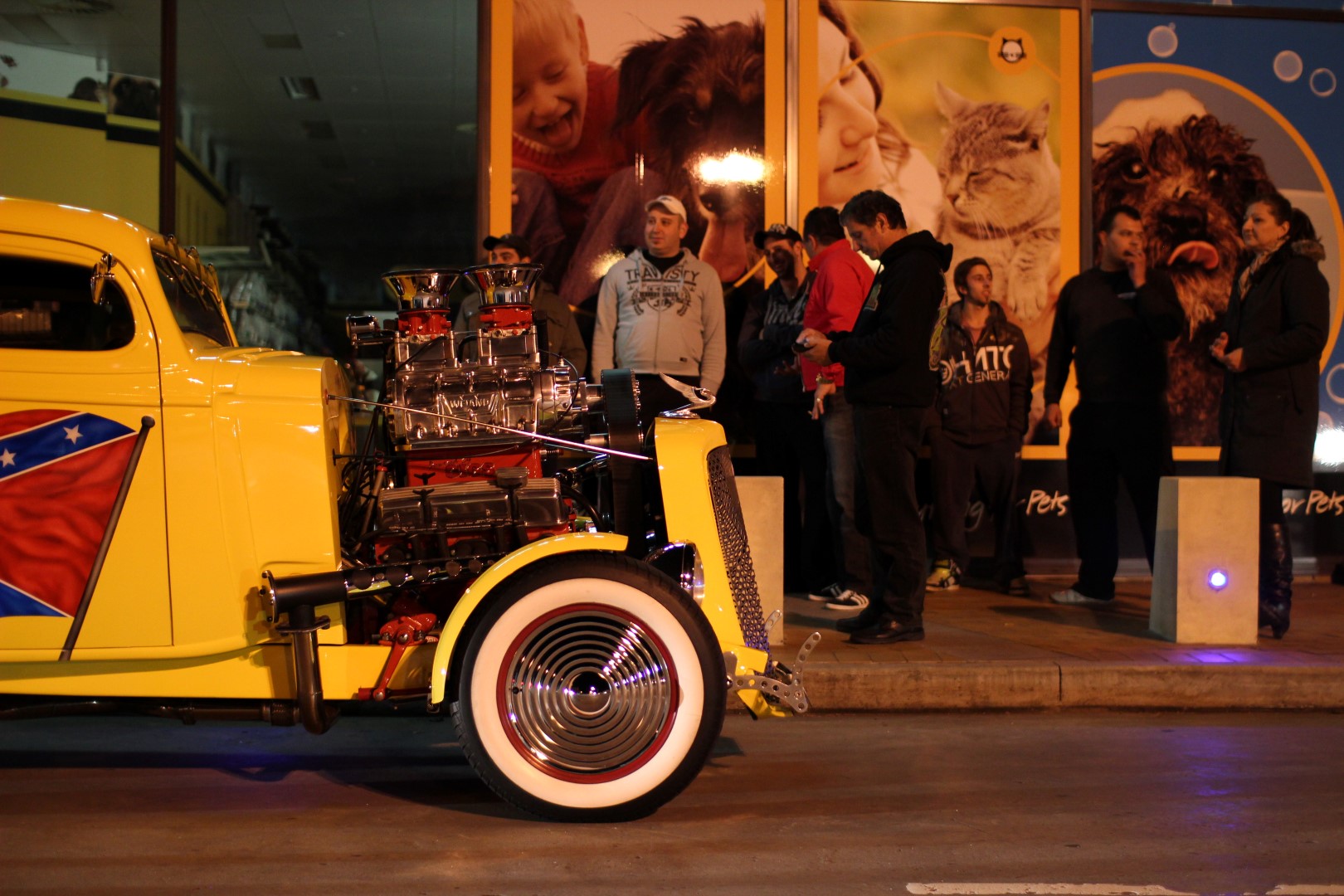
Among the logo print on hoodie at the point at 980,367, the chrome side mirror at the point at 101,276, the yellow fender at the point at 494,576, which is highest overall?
the chrome side mirror at the point at 101,276

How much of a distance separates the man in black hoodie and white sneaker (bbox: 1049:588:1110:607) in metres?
2.00

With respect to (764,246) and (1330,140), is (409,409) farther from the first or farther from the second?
(1330,140)

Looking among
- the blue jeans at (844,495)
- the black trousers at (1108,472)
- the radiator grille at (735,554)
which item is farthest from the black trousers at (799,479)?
the radiator grille at (735,554)

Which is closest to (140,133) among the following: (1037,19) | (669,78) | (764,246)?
(669,78)

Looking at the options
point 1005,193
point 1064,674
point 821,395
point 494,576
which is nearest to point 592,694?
point 494,576

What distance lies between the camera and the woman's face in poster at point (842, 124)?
9195mm

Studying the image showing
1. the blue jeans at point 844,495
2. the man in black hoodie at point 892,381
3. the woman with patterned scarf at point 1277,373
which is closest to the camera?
the man in black hoodie at point 892,381

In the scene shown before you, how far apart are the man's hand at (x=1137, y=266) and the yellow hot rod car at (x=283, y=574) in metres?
4.41

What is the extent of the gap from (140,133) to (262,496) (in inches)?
230

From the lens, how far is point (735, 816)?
4.17m

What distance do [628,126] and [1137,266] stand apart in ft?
11.8

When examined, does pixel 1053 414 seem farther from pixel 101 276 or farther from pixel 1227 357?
pixel 101 276

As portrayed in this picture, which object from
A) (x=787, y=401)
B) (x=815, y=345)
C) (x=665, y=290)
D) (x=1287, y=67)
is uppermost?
(x=1287, y=67)

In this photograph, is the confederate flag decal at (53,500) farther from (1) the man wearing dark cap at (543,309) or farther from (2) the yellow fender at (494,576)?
(1) the man wearing dark cap at (543,309)
